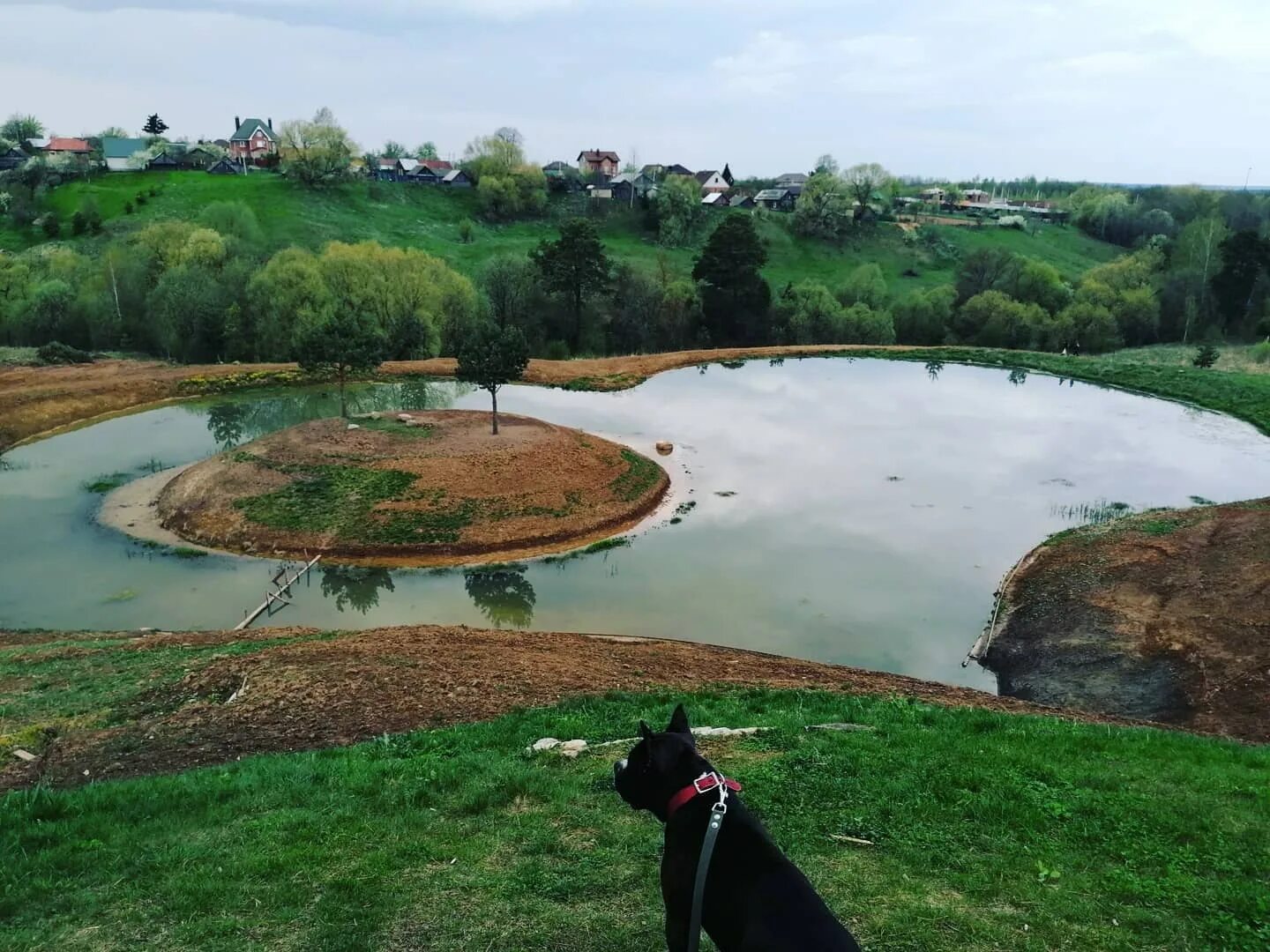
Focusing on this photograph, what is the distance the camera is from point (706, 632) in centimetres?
2012

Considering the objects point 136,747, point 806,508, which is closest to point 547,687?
point 136,747

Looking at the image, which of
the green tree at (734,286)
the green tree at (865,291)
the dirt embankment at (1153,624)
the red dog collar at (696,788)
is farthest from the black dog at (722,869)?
the green tree at (865,291)

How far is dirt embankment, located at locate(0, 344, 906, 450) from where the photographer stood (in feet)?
122

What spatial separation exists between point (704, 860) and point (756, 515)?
23.5 meters

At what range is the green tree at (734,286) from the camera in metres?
62.4

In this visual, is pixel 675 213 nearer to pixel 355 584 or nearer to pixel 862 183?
pixel 862 183

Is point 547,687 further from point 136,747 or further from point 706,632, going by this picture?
point 706,632

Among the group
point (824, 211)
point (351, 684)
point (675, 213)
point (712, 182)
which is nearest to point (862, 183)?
point (824, 211)

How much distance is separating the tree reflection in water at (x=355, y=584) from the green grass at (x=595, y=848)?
1199 cm

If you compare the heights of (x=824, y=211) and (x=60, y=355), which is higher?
(x=824, y=211)

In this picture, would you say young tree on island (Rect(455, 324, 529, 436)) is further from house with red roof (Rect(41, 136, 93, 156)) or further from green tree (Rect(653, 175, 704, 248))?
house with red roof (Rect(41, 136, 93, 156))

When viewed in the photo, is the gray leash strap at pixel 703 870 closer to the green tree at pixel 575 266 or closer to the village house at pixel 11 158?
the green tree at pixel 575 266

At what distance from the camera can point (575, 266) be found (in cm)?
5950

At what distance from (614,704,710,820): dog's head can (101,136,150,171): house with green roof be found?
114m
